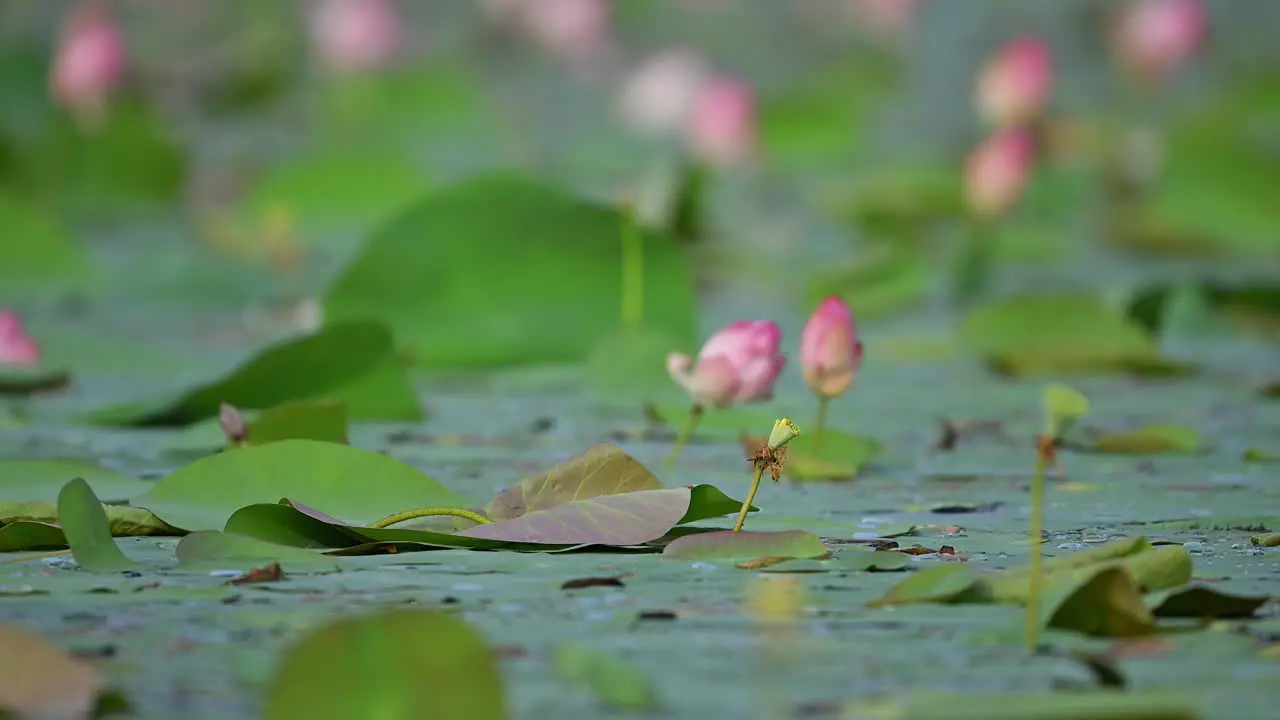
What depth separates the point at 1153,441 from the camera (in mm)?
1768

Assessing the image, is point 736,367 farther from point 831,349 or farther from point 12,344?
point 12,344

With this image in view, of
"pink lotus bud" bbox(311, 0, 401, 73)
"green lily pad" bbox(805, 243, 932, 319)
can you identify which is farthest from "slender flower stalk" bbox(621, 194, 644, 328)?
"pink lotus bud" bbox(311, 0, 401, 73)

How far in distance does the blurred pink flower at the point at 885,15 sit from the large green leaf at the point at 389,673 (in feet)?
18.2

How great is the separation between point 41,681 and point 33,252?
242 cm

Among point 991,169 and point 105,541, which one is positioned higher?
point 991,169

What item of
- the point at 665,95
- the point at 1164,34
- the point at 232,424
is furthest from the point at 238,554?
the point at 665,95

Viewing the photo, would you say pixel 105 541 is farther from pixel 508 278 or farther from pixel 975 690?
pixel 508 278

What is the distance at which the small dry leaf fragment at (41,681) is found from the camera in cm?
81

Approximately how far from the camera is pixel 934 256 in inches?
153

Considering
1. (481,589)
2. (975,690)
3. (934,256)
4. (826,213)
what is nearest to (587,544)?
(481,589)

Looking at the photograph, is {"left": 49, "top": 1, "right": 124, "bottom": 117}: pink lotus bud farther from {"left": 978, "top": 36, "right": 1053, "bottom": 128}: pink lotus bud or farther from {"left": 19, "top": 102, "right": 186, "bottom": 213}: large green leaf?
{"left": 978, "top": 36, "right": 1053, "bottom": 128}: pink lotus bud

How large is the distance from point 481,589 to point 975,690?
12.9 inches

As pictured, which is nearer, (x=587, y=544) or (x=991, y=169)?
(x=587, y=544)

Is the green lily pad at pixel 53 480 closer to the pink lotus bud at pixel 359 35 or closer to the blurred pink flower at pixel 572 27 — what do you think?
the blurred pink flower at pixel 572 27
